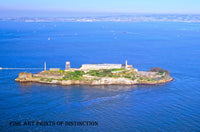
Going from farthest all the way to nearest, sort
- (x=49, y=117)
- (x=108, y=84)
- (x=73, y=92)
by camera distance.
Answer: (x=108, y=84) < (x=73, y=92) < (x=49, y=117)

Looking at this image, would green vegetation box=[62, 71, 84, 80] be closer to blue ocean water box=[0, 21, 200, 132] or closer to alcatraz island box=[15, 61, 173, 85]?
alcatraz island box=[15, 61, 173, 85]

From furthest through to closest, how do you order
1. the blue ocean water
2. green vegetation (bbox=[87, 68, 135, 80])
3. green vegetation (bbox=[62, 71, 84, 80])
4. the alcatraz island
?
green vegetation (bbox=[87, 68, 135, 80]), green vegetation (bbox=[62, 71, 84, 80]), the alcatraz island, the blue ocean water

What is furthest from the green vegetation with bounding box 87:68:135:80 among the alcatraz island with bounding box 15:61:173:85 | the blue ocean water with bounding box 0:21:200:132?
the blue ocean water with bounding box 0:21:200:132

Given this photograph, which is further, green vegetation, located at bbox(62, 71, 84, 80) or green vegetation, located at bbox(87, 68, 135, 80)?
green vegetation, located at bbox(87, 68, 135, 80)

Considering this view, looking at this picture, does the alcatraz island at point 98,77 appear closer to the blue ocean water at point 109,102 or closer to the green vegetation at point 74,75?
the green vegetation at point 74,75

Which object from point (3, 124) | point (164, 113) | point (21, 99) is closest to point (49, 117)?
point (3, 124)

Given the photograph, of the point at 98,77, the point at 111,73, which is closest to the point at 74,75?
the point at 98,77

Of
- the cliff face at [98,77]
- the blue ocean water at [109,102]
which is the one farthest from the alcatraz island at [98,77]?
Answer: the blue ocean water at [109,102]

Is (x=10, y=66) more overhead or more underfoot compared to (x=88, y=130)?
more overhead

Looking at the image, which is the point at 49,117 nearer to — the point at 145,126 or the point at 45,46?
the point at 145,126
